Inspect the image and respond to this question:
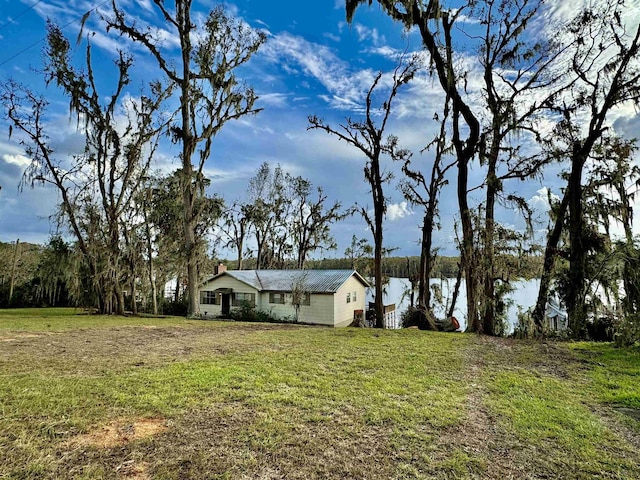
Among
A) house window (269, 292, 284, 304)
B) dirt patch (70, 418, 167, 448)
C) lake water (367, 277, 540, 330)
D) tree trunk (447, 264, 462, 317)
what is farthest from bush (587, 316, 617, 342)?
Result: house window (269, 292, 284, 304)

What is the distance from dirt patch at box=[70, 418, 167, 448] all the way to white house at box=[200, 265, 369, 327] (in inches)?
632

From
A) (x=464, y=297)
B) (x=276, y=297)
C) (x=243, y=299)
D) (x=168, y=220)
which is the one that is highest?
(x=168, y=220)

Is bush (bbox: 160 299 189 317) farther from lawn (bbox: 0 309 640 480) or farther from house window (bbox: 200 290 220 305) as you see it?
lawn (bbox: 0 309 640 480)

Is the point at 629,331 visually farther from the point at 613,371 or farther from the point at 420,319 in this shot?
the point at 420,319

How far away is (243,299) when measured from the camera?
21578mm

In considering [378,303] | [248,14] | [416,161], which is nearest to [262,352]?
[378,303]

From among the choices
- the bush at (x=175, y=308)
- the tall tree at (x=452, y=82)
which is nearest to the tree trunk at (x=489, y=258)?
the tall tree at (x=452, y=82)

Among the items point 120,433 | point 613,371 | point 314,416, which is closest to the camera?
point 120,433

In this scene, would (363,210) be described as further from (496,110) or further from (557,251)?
(557,251)

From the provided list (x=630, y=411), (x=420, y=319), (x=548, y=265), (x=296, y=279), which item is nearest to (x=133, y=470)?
(x=630, y=411)

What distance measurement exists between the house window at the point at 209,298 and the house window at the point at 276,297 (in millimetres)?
4001

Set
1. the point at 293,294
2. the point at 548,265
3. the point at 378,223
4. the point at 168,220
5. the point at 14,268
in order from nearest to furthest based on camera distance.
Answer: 1. the point at 548,265
2. the point at 378,223
3. the point at 168,220
4. the point at 293,294
5. the point at 14,268

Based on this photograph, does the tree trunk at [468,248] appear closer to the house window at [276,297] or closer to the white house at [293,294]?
the white house at [293,294]

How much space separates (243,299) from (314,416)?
62.6 feet
